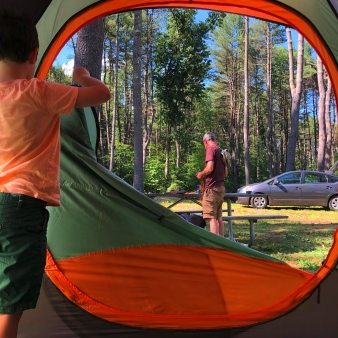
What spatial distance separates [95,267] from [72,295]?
21 cm

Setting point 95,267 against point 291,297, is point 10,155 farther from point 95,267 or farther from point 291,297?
point 291,297

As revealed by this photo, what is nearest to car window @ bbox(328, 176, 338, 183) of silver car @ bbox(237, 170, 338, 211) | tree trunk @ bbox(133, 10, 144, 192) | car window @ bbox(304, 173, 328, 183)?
silver car @ bbox(237, 170, 338, 211)

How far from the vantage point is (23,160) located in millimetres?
1533

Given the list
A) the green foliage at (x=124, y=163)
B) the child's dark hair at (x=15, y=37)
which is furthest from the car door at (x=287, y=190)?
the green foliage at (x=124, y=163)

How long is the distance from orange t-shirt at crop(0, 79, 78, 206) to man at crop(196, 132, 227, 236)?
4374mm

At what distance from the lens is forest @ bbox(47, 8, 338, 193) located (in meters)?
20.5

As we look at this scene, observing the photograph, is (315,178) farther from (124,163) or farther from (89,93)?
(124,163)

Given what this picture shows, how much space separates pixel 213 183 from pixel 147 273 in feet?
11.5

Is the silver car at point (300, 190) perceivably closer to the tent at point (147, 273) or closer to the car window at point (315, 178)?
the car window at point (315, 178)

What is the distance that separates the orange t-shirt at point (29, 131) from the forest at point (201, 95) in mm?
9890

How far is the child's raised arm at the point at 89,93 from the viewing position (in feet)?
4.98

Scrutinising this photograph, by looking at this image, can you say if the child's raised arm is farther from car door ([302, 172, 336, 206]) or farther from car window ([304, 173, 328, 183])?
car window ([304, 173, 328, 183])

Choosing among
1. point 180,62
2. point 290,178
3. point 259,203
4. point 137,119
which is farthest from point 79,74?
point 180,62

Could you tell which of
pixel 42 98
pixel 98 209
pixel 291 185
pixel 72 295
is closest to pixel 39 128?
pixel 42 98
